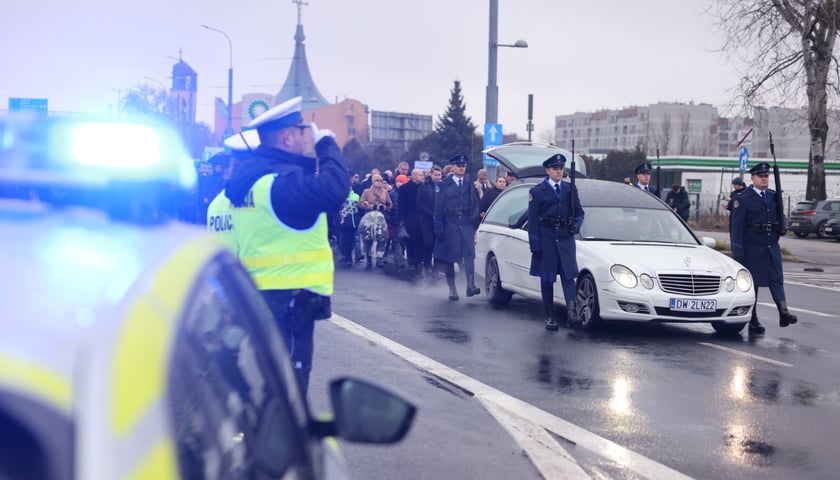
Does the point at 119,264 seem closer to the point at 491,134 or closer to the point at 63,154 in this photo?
the point at 63,154

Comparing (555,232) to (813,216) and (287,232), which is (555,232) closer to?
(287,232)

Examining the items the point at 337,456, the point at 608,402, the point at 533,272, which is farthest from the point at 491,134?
the point at 337,456

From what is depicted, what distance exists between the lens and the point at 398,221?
814 inches

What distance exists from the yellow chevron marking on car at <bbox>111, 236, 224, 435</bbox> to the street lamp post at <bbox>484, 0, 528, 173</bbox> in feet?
81.0

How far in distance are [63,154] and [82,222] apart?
19 centimetres

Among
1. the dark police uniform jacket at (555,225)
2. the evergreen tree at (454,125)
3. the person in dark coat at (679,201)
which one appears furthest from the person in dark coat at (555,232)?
the evergreen tree at (454,125)

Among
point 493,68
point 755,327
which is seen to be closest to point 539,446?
point 755,327

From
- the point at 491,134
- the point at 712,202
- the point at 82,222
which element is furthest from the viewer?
the point at 712,202

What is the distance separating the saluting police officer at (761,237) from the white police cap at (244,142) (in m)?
7.65

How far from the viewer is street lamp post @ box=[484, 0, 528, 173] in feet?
84.7

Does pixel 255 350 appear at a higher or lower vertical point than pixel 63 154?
lower

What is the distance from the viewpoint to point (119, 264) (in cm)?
159

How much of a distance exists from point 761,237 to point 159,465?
35.4 ft

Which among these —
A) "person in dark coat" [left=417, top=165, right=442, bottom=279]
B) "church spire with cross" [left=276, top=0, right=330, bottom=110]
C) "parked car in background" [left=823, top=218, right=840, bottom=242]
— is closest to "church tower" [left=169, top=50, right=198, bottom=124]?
"parked car in background" [left=823, top=218, right=840, bottom=242]
